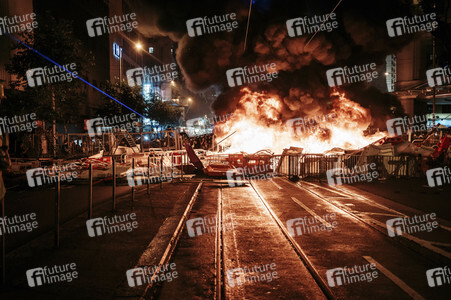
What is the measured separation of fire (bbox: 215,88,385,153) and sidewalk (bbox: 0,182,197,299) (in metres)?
18.3

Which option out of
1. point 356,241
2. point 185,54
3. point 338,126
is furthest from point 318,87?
point 356,241

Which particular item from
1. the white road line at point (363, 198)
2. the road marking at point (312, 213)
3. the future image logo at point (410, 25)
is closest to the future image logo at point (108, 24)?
the future image logo at point (410, 25)

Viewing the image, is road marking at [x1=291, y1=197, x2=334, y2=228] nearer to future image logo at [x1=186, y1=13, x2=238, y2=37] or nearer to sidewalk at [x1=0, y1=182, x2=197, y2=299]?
sidewalk at [x1=0, y1=182, x2=197, y2=299]

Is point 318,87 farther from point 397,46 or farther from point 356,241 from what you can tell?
point 356,241

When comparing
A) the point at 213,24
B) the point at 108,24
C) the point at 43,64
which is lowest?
the point at 43,64

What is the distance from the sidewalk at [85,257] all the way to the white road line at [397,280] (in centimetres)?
378

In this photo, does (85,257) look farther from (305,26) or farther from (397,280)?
(305,26)

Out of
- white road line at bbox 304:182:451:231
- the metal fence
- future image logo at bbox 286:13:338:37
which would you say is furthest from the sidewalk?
future image logo at bbox 286:13:338:37

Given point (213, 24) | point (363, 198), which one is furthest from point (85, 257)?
point (213, 24)

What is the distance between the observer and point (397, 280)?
4.19 metres

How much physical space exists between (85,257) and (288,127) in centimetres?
2381

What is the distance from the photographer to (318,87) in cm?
2598

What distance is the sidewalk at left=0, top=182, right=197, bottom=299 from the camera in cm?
384

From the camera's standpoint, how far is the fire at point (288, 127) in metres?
25.4
